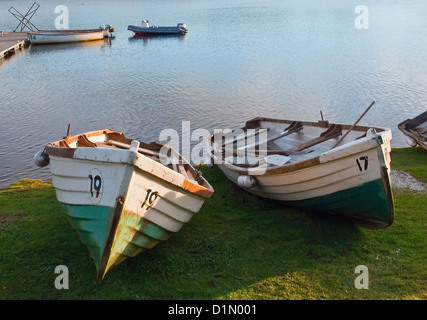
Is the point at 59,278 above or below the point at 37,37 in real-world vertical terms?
below

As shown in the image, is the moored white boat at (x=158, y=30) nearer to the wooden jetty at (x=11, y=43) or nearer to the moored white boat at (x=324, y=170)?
the wooden jetty at (x=11, y=43)

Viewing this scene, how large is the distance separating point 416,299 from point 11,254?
266 inches

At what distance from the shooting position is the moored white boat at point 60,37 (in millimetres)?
44000

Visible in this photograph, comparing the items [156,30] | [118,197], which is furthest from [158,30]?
[118,197]

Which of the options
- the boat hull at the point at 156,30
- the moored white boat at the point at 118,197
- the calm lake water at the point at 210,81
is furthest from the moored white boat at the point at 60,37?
the moored white boat at the point at 118,197

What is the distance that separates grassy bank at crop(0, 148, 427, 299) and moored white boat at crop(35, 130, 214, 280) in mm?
470

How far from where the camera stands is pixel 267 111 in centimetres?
2200

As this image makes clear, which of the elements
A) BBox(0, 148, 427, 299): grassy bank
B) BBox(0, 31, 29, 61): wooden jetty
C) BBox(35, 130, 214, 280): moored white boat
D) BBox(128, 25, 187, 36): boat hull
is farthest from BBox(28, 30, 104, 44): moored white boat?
BBox(35, 130, 214, 280): moored white boat

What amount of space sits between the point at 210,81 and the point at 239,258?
2073 cm

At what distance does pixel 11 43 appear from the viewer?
1662 inches

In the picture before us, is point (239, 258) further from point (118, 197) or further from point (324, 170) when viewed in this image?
point (118, 197)

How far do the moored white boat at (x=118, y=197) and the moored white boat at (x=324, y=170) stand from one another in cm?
196
